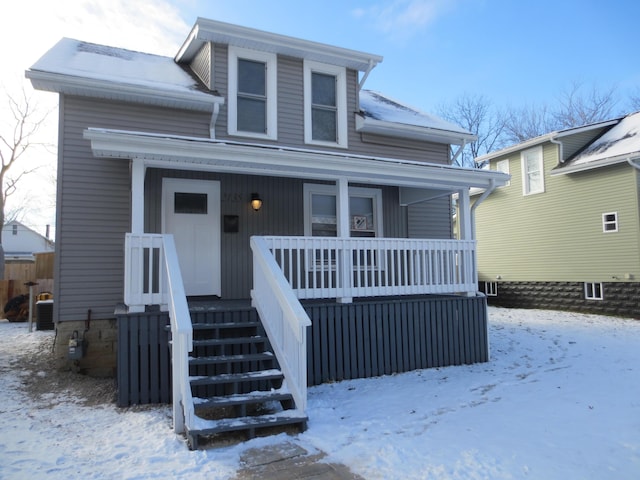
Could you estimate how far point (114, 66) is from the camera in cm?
802

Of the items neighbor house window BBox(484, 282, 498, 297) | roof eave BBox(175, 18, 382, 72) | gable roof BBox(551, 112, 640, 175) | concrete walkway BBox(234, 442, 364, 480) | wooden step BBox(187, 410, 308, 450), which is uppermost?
roof eave BBox(175, 18, 382, 72)

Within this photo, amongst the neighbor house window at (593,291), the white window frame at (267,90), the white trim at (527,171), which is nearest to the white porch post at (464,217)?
the white window frame at (267,90)

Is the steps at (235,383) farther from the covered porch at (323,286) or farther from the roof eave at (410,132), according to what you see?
the roof eave at (410,132)

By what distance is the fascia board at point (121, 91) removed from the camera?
6777 mm

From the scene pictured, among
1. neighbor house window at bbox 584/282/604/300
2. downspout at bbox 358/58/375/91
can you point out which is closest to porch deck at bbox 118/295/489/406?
downspout at bbox 358/58/375/91

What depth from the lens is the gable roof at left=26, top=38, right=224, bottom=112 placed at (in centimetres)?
688

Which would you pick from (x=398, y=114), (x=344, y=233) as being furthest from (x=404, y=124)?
(x=344, y=233)

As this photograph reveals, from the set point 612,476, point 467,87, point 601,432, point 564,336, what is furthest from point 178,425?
point 467,87

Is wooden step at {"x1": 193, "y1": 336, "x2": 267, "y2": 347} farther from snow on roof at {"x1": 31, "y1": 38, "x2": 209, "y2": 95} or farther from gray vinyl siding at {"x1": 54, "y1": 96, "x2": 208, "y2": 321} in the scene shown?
snow on roof at {"x1": 31, "y1": 38, "x2": 209, "y2": 95}

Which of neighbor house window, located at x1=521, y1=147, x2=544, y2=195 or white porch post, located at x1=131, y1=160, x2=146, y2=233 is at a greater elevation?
neighbor house window, located at x1=521, y1=147, x2=544, y2=195

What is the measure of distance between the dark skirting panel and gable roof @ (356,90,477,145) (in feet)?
11.7

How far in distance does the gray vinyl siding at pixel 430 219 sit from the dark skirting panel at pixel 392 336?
7.68ft

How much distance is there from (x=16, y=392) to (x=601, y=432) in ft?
21.5

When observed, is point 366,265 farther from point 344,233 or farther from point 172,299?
point 172,299
